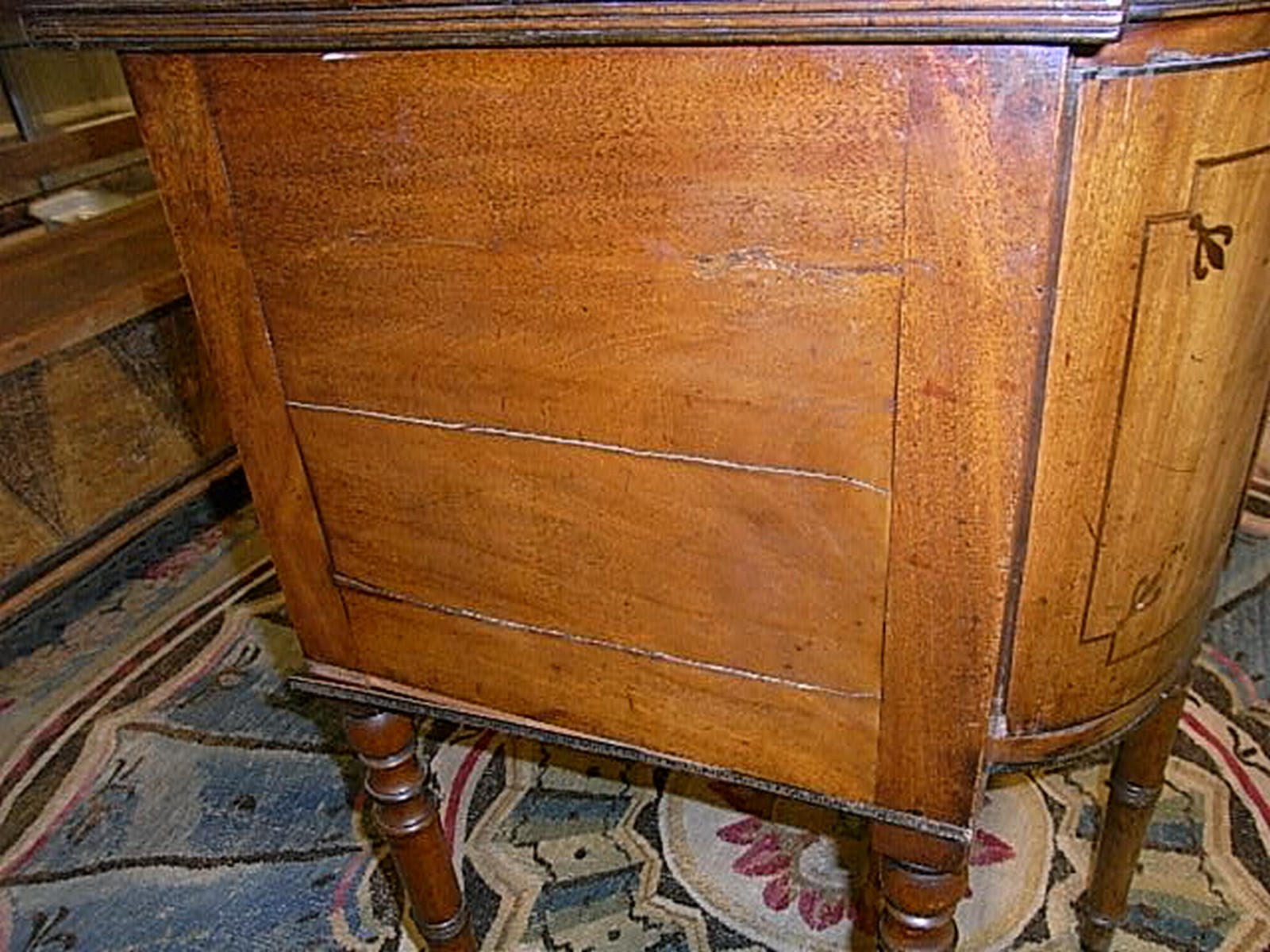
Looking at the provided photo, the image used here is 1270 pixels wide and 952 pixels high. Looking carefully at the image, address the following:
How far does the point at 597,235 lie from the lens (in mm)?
569

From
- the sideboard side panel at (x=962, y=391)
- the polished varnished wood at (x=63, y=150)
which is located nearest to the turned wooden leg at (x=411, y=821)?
the sideboard side panel at (x=962, y=391)

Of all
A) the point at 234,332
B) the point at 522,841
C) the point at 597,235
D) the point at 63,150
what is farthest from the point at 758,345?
the point at 63,150

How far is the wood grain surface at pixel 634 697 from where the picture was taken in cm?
68

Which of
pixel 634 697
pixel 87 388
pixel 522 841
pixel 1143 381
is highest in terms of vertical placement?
pixel 1143 381

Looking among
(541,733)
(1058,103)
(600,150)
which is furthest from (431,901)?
(1058,103)

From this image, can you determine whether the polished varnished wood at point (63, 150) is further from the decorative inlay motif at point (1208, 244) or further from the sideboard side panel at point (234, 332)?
the decorative inlay motif at point (1208, 244)

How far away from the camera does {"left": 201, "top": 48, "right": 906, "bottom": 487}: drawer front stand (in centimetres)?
51

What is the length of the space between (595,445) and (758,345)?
12 cm

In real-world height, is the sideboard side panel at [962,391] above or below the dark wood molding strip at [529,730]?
above

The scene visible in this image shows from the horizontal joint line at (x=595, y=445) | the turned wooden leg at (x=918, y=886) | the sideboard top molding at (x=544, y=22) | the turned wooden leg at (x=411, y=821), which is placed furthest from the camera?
the turned wooden leg at (x=411, y=821)

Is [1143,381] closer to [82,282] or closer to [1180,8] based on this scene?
[1180,8]

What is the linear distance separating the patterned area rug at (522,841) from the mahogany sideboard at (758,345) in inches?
19.8

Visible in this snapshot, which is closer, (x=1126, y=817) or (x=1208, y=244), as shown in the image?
(x=1208, y=244)

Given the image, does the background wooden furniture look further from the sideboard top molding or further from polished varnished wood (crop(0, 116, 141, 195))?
the sideboard top molding
